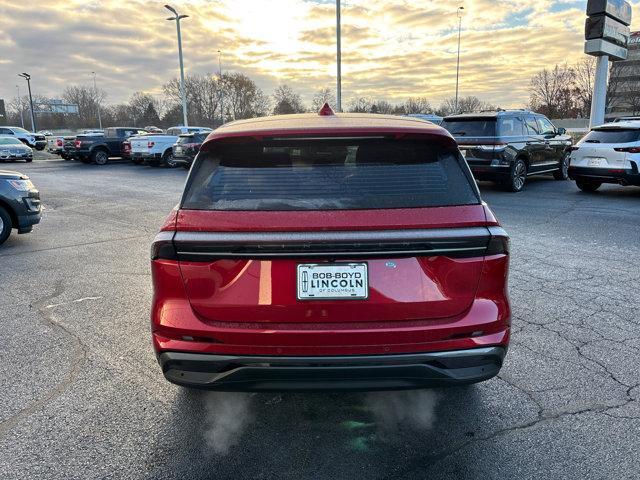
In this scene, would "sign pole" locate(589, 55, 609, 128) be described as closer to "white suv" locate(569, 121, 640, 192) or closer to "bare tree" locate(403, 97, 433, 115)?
"white suv" locate(569, 121, 640, 192)

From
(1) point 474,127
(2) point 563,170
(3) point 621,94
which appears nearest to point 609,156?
(1) point 474,127

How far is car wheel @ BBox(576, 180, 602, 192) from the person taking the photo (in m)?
12.1

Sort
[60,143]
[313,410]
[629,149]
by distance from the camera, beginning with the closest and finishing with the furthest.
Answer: [313,410]
[629,149]
[60,143]

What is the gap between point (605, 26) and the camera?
712 inches

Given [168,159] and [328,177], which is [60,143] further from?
[328,177]

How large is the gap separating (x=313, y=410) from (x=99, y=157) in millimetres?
25870

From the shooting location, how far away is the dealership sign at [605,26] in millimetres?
17984

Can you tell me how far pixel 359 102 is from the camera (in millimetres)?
66125

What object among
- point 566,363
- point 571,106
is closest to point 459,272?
point 566,363

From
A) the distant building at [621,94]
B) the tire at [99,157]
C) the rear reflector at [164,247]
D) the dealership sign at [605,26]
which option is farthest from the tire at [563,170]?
the distant building at [621,94]

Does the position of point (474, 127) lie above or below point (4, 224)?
above

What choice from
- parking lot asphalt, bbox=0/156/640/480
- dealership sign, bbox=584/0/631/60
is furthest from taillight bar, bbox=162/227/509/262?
dealership sign, bbox=584/0/631/60

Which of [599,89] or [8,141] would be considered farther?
[8,141]

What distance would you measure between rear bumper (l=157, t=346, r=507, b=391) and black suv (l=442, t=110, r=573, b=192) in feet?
33.4
